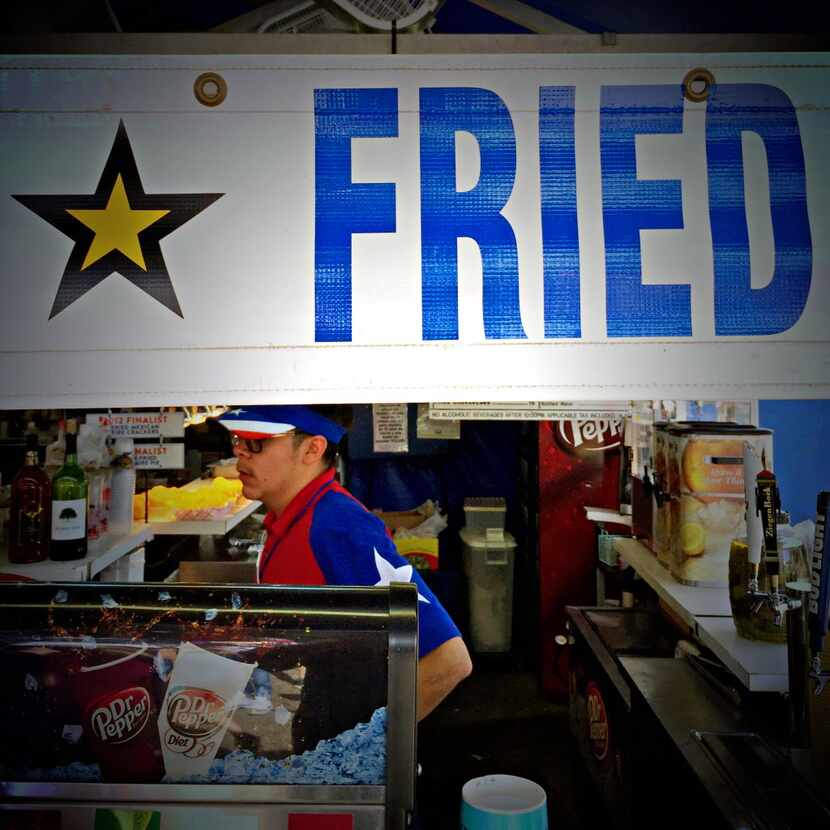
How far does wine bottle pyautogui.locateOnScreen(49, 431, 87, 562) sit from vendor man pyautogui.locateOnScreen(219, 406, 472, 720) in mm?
640

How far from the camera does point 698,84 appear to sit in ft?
4.21

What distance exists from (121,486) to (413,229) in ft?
7.30

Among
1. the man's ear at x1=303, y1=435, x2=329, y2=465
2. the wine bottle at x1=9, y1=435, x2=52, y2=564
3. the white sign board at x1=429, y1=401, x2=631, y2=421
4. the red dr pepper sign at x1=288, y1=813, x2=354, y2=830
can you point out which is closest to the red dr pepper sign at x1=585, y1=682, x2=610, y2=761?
the white sign board at x1=429, y1=401, x2=631, y2=421

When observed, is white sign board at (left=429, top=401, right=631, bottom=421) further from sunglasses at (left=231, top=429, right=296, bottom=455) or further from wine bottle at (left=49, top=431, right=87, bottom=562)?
wine bottle at (left=49, top=431, right=87, bottom=562)

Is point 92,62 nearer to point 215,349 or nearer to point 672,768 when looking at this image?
point 215,349

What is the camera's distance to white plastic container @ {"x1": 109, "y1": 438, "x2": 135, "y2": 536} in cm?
287

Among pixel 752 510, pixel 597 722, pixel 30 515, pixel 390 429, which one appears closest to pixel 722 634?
pixel 752 510

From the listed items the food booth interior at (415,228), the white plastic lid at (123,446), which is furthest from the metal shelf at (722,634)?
the white plastic lid at (123,446)

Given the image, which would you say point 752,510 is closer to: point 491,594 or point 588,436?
point 588,436

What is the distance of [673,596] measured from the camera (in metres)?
2.48

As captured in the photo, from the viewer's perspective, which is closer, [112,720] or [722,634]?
[112,720]

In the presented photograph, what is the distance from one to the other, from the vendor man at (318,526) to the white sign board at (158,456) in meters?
0.80

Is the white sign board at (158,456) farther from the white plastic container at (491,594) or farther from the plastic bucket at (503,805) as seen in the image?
the white plastic container at (491,594)

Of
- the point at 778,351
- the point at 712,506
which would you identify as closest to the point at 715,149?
the point at 778,351
